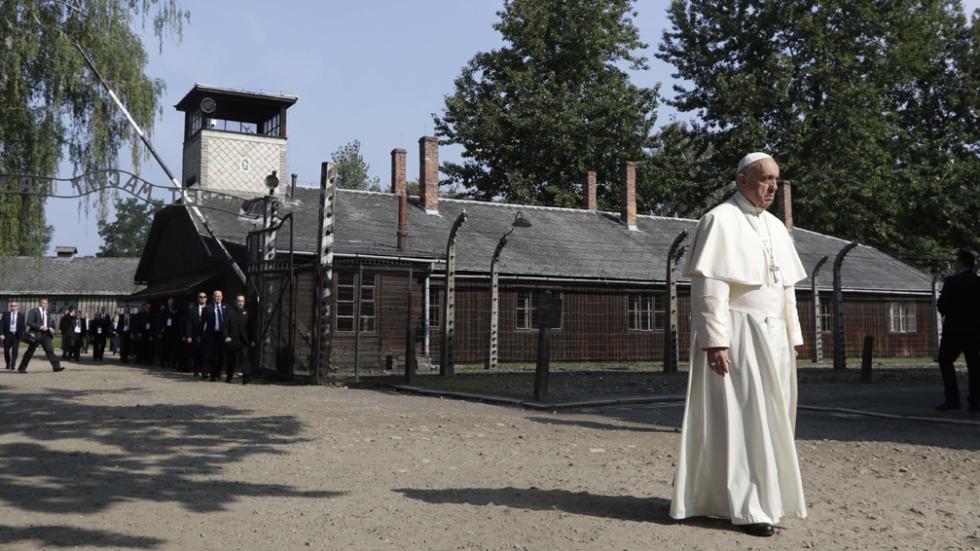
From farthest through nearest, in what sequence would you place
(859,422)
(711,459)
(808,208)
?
(808,208), (859,422), (711,459)

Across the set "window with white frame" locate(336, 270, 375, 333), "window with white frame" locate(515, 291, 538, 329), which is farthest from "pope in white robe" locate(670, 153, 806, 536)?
"window with white frame" locate(515, 291, 538, 329)

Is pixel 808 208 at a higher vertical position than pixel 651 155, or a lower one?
lower

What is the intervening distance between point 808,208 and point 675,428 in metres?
32.2

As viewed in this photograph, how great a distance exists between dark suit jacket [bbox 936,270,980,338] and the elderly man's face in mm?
7038

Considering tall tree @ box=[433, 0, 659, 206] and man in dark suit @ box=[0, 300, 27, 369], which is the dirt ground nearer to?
man in dark suit @ box=[0, 300, 27, 369]

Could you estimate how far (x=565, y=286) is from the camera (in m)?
27.9

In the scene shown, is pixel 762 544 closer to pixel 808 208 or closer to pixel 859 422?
pixel 859 422

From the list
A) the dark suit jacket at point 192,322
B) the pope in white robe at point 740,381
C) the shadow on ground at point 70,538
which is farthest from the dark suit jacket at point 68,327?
the pope in white robe at point 740,381

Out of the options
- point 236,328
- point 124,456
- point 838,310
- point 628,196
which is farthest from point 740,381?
point 628,196

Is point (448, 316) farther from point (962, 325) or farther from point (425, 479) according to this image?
point (425, 479)

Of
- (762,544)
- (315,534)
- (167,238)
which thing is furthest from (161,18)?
(762,544)

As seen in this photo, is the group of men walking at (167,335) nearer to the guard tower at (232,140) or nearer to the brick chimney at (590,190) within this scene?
the guard tower at (232,140)

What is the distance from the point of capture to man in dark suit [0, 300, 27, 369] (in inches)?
868

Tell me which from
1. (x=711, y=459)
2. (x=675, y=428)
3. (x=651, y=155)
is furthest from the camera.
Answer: (x=651, y=155)
